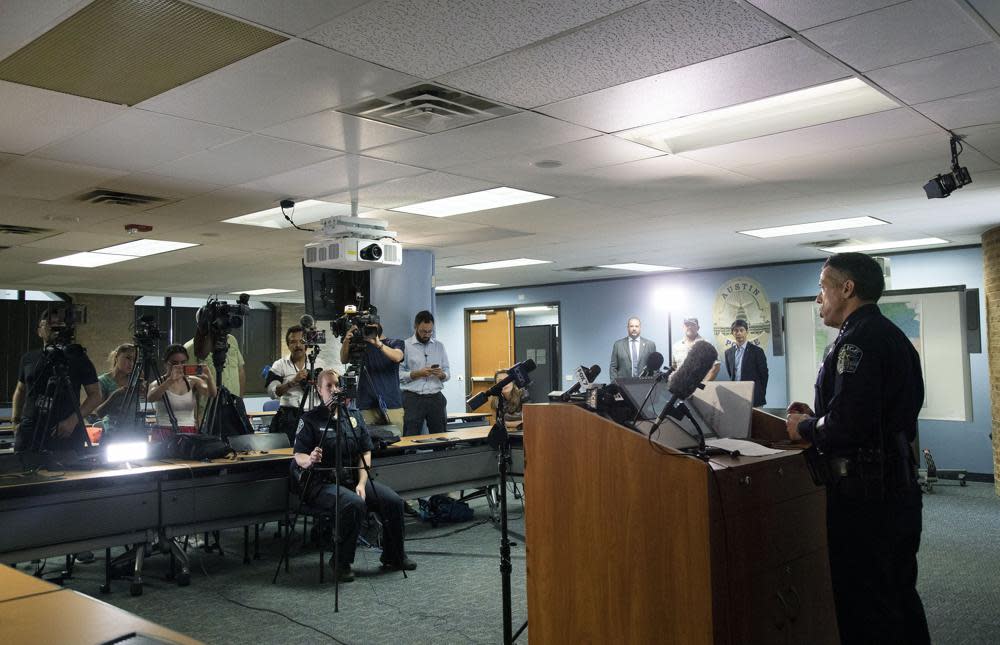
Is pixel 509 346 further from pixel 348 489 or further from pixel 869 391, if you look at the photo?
pixel 869 391

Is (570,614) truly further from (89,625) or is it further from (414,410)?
(414,410)

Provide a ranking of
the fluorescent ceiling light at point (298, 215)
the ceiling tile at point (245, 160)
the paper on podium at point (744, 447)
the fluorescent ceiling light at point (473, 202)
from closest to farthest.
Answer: the paper on podium at point (744, 447), the ceiling tile at point (245, 160), the fluorescent ceiling light at point (473, 202), the fluorescent ceiling light at point (298, 215)

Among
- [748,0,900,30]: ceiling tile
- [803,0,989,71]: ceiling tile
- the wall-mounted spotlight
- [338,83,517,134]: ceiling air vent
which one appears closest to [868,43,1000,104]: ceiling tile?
[803,0,989,71]: ceiling tile

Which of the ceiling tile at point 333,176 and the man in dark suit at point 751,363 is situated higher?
the ceiling tile at point 333,176

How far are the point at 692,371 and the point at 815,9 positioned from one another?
1.44m

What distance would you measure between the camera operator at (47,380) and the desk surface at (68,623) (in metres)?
3.57

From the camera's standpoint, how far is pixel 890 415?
254 centimetres

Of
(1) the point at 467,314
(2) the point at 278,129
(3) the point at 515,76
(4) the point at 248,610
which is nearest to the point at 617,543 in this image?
(3) the point at 515,76

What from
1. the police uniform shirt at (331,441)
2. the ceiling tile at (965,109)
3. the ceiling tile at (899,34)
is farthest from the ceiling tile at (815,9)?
A: the police uniform shirt at (331,441)

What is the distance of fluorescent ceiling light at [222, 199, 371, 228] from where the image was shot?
6.89m

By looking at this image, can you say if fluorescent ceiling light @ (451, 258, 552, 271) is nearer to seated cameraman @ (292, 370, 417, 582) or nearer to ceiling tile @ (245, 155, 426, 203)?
ceiling tile @ (245, 155, 426, 203)

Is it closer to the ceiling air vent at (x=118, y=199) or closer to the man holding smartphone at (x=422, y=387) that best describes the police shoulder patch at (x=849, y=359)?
the ceiling air vent at (x=118, y=199)

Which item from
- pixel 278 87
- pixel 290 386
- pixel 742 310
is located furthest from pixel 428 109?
pixel 742 310

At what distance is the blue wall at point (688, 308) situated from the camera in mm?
9102
